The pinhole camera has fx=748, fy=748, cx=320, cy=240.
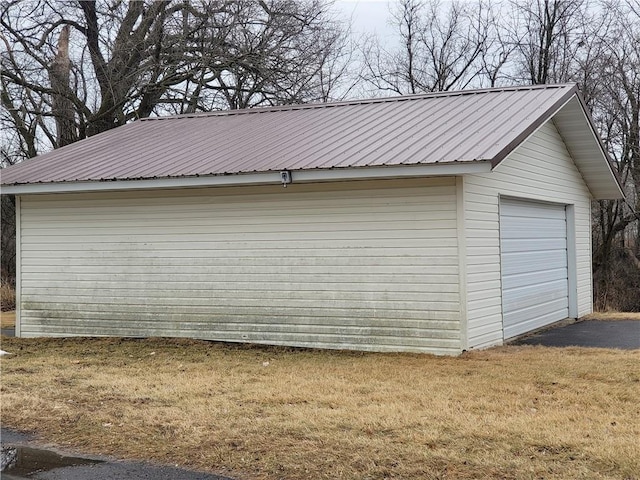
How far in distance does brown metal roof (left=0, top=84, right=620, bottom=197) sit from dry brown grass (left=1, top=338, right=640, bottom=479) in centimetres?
266

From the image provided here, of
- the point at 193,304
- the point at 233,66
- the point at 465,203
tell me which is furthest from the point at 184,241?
the point at 233,66

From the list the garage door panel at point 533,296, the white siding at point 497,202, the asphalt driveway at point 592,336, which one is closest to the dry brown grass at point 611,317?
the white siding at point 497,202

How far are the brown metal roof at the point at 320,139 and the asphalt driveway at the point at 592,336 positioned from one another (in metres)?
3.41

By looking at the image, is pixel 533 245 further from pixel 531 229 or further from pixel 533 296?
pixel 533 296

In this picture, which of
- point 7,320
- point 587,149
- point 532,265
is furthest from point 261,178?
point 7,320

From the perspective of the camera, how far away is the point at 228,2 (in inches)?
823

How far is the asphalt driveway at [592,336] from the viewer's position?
37.1 feet

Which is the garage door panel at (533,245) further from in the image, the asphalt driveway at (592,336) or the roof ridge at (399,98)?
the roof ridge at (399,98)

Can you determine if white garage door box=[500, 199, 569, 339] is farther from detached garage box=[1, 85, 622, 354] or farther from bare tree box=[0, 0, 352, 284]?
bare tree box=[0, 0, 352, 284]

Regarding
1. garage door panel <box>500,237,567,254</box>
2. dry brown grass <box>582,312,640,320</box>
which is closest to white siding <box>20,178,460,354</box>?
garage door panel <box>500,237,567,254</box>

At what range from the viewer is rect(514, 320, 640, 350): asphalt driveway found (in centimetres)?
1131

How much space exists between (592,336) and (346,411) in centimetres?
684

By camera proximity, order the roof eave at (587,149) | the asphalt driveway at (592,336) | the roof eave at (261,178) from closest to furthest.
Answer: the roof eave at (261,178) < the asphalt driveway at (592,336) < the roof eave at (587,149)

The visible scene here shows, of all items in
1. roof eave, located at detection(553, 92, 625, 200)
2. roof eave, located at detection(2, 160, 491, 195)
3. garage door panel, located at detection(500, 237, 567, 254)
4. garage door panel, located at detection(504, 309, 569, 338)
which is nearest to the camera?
roof eave, located at detection(2, 160, 491, 195)
